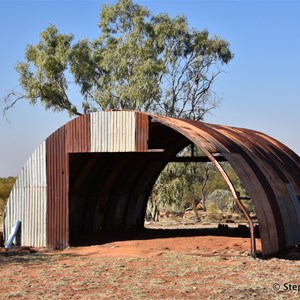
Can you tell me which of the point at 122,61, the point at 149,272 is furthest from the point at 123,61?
the point at 149,272

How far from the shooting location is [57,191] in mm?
18094

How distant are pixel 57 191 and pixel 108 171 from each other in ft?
13.2

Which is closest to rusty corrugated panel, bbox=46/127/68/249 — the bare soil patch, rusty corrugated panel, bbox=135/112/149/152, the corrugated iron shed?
the corrugated iron shed

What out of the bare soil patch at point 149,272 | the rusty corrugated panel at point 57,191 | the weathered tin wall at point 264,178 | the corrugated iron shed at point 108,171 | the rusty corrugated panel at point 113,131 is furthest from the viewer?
the rusty corrugated panel at point 57,191

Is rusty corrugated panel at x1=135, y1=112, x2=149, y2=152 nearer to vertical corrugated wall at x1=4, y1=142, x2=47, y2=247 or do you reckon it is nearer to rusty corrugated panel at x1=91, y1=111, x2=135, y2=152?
rusty corrugated panel at x1=91, y1=111, x2=135, y2=152

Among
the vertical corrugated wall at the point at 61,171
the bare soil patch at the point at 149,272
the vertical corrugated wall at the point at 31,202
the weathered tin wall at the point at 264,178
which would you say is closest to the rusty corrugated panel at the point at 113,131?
the vertical corrugated wall at the point at 61,171

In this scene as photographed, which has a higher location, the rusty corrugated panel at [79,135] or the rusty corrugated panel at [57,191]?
the rusty corrugated panel at [79,135]

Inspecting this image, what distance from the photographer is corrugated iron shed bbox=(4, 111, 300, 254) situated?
16172mm

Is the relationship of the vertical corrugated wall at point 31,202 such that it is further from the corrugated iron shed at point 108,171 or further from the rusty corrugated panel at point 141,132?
the rusty corrugated panel at point 141,132

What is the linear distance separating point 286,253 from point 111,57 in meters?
23.7

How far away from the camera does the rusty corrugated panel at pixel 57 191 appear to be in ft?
58.7

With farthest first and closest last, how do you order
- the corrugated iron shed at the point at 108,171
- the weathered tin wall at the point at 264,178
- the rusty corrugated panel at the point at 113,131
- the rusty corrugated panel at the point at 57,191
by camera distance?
the rusty corrugated panel at the point at 57,191 < the rusty corrugated panel at the point at 113,131 < the corrugated iron shed at the point at 108,171 < the weathered tin wall at the point at 264,178

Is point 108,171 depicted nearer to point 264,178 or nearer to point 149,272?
point 264,178

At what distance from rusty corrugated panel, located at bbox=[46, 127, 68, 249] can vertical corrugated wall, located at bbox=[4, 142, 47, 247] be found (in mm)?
170
